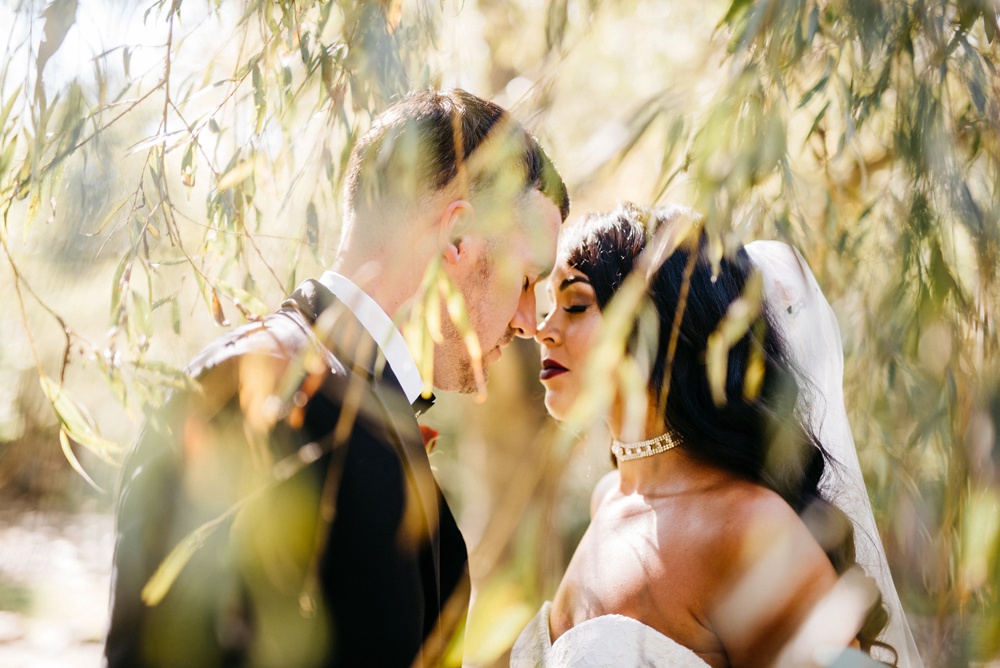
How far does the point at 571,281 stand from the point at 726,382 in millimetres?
413

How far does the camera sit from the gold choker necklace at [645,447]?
6.47ft

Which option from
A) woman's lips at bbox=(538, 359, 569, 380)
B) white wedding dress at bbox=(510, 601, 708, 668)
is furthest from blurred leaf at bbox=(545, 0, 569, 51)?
white wedding dress at bbox=(510, 601, 708, 668)

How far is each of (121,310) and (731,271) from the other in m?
1.21

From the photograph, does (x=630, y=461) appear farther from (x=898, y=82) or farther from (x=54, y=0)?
(x=54, y=0)

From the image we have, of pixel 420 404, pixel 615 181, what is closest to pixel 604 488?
pixel 420 404

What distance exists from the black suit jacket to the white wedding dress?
22.6 inches

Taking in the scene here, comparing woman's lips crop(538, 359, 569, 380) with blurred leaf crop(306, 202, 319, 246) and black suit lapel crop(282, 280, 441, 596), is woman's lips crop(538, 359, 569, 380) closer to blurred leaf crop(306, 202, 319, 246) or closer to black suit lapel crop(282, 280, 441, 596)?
blurred leaf crop(306, 202, 319, 246)

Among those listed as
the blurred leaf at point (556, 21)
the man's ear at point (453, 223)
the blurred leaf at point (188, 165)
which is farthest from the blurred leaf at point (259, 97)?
the blurred leaf at point (556, 21)

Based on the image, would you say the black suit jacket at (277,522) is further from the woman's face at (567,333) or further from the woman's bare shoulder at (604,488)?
the woman's bare shoulder at (604,488)

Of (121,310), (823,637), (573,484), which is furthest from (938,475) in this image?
(573,484)

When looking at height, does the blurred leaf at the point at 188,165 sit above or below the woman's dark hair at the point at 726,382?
above

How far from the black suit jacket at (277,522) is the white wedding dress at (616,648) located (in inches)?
22.6

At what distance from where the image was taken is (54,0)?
1235 mm

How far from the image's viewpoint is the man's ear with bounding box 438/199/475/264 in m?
1.41
